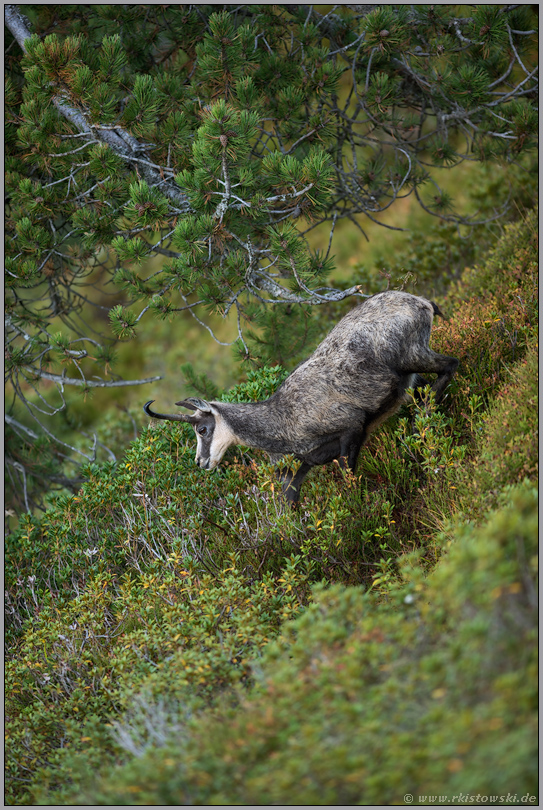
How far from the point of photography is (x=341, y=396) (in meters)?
5.71

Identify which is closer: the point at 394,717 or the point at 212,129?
the point at 394,717

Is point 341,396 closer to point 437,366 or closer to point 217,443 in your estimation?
point 437,366

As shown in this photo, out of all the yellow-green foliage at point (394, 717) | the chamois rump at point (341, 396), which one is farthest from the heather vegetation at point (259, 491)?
the chamois rump at point (341, 396)

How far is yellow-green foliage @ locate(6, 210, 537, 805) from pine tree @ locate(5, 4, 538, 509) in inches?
61.5

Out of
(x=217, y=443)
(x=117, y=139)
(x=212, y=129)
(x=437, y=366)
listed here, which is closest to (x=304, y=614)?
(x=217, y=443)

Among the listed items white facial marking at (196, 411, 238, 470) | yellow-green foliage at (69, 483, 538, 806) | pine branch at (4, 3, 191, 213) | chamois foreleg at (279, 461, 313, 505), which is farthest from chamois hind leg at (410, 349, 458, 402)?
pine branch at (4, 3, 191, 213)

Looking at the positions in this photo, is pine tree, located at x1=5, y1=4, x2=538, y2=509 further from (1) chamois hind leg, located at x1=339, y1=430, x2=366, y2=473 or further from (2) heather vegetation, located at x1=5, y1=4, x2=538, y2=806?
(1) chamois hind leg, located at x1=339, y1=430, x2=366, y2=473

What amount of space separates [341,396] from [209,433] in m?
1.40

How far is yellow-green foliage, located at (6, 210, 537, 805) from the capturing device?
281 cm

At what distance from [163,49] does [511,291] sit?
15.8 ft

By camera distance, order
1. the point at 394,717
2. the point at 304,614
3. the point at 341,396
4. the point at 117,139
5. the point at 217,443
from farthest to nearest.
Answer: the point at 117,139
the point at 217,443
the point at 341,396
the point at 304,614
the point at 394,717

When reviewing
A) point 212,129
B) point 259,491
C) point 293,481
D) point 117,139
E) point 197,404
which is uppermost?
point 117,139

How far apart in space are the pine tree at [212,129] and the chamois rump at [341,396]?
0.49m

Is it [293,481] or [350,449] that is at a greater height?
[350,449]
